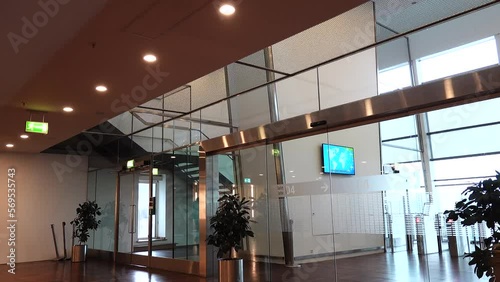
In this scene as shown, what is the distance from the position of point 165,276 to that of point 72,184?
20.4 ft

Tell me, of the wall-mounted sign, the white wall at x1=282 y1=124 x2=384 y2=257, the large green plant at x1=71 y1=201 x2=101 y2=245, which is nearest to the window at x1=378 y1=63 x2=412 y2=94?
the white wall at x1=282 y1=124 x2=384 y2=257

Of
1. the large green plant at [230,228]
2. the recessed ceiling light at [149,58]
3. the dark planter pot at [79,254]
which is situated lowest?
the dark planter pot at [79,254]

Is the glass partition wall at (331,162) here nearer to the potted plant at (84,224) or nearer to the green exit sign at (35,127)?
the potted plant at (84,224)

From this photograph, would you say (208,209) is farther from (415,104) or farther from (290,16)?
(290,16)

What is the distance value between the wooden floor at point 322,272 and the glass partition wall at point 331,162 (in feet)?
0.08

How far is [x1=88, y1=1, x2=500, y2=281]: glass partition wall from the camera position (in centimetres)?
516

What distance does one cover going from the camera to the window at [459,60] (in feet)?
16.6

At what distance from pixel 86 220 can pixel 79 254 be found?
921 millimetres

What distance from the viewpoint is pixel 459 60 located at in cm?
546

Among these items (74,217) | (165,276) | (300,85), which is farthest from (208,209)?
(74,217)

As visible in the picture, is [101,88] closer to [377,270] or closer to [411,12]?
[411,12]

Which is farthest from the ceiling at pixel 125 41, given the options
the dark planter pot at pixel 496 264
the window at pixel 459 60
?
the dark planter pot at pixel 496 264

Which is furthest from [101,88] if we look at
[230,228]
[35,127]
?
[230,228]

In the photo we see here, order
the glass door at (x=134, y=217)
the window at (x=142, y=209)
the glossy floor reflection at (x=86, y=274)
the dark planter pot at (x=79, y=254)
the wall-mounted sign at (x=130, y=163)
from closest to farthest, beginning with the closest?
1. the glossy floor reflection at (x=86, y=274)
2. the glass door at (x=134, y=217)
3. the window at (x=142, y=209)
4. the wall-mounted sign at (x=130, y=163)
5. the dark planter pot at (x=79, y=254)
